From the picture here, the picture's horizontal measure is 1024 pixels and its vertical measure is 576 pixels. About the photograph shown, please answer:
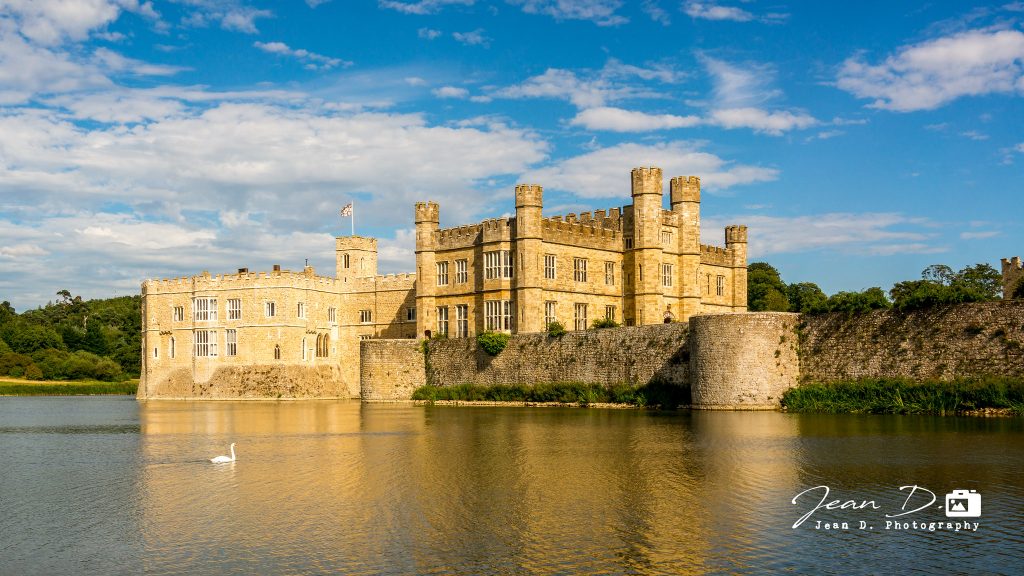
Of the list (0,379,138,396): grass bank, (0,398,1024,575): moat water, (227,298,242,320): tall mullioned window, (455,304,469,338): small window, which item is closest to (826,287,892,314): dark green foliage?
(0,398,1024,575): moat water

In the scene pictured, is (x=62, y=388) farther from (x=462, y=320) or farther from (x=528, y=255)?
(x=528, y=255)

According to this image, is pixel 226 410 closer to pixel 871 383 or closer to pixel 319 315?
pixel 319 315

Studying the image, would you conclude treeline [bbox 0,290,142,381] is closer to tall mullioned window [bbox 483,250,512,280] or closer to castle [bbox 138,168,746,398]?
castle [bbox 138,168,746,398]

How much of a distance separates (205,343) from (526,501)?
197 ft

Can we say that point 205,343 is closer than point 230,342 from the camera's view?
No

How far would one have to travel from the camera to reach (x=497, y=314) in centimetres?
5825

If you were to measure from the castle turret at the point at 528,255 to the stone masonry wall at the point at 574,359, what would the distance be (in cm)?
218

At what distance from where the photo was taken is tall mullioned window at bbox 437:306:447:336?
61.6m

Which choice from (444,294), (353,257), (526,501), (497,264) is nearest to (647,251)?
(497,264)

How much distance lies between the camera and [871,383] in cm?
3931

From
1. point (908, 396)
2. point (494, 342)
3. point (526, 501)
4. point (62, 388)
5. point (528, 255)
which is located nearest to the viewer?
point (526, 501)

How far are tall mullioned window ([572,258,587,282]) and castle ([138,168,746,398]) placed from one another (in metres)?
0.07

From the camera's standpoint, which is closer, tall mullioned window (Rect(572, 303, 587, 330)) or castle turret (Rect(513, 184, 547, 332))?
castle turret (Rect(513, 184, 547, 332))

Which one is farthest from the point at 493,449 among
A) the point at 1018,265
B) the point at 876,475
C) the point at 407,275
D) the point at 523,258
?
the point at 407,275
